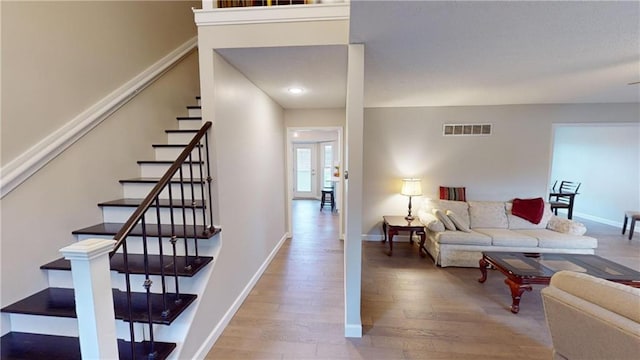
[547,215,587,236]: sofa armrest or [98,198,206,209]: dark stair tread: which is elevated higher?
[98,198,206,209]: dark stair tread

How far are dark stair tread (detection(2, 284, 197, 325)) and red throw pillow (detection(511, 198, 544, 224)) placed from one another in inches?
175

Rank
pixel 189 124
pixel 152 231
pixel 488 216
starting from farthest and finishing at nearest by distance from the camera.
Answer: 1. pixel 488 216
2. pixel 189 124
3. pixel 152 231

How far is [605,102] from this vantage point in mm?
4098

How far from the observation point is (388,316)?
2.42 metres

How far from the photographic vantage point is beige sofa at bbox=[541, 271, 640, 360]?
1101 mm

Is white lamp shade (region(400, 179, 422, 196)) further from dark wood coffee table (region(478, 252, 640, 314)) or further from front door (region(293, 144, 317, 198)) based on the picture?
front door (region(293, 144, 317, 198))

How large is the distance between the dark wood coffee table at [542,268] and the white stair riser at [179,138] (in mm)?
3591

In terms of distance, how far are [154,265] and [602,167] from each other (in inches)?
336

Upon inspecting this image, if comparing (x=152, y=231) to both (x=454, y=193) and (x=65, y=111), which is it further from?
(x=454, y=193)

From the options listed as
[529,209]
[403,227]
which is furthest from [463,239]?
[529,209]

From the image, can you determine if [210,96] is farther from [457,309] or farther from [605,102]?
[605,102]

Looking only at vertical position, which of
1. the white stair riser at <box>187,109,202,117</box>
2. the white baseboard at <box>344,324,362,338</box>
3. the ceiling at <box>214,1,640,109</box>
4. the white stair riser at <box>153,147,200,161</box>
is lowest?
the white baseboard at <box>344,324,362,338</box>

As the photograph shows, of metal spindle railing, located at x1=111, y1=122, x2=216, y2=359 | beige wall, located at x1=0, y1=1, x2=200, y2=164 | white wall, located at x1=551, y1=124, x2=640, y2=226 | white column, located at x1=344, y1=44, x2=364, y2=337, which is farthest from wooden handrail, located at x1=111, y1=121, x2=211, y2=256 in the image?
white wall, located at x1=551, y1=124, x2=640, y2=226

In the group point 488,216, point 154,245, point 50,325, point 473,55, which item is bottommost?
point 50,325
